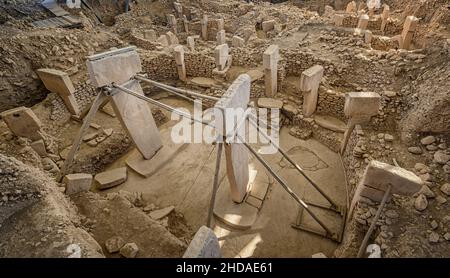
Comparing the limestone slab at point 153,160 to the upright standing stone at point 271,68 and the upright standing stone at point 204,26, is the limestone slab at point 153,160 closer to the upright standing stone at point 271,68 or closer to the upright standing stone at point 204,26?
the upright standing stone at point 271,68

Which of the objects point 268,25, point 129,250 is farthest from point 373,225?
point 268,25

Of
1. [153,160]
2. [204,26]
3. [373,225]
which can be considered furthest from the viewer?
[204,26]

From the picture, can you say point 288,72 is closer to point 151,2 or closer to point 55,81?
point 55,81

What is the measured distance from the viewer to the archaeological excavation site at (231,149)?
11.8 feet

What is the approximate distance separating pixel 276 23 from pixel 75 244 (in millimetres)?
12500

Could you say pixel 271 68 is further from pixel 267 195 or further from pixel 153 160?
pixel 153 160

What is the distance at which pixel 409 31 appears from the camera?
905 centimetres

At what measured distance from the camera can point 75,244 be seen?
3070mm

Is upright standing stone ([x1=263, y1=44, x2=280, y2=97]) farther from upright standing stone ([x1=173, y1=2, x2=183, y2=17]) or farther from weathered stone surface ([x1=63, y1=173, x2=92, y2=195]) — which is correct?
upright standing stone ([x1=173, y1=2, x2=183, y2=17])

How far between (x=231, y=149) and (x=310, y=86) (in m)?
3.19

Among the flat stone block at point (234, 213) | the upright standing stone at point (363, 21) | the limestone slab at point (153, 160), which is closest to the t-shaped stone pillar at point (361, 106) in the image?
the flat stone block at point (234, 213)

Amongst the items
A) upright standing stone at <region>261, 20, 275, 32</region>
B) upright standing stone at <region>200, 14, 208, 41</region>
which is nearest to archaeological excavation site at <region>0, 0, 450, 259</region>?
upright standing stone at <region>261, 20, 275, 32</region>
